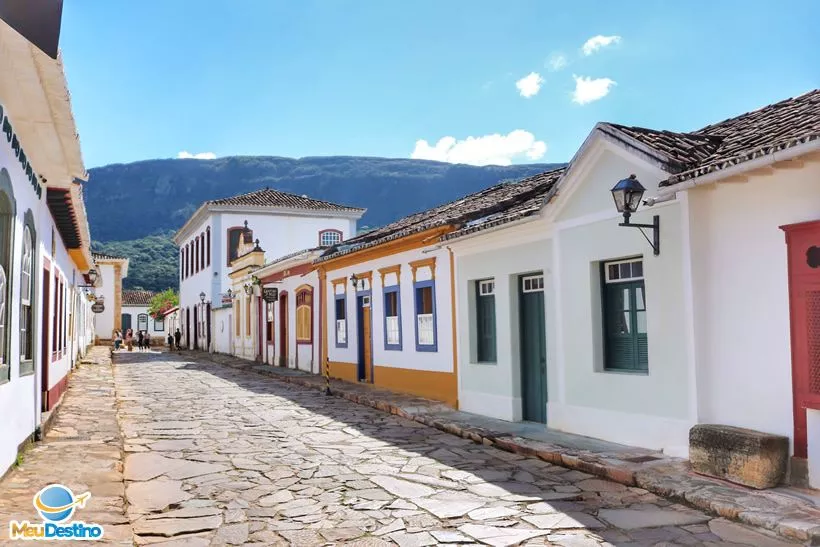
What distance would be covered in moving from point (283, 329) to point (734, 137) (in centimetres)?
1834

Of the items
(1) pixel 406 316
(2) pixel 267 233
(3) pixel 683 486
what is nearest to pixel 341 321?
(1) pixel 406 316

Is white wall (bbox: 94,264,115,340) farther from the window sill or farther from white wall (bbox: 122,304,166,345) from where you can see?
the window sill

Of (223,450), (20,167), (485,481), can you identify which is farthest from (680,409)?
(20,167)

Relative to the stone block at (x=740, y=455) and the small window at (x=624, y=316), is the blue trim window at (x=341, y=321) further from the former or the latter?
the stone block at (x=740, y=455)

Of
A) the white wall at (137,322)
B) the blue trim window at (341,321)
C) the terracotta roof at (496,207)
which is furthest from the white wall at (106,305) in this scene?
the terracotta roof at (496,207)

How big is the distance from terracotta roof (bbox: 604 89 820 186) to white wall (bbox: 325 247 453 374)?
528cm

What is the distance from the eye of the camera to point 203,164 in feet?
458

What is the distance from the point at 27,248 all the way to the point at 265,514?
475 cm

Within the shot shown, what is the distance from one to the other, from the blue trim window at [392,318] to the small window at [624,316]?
6.45m

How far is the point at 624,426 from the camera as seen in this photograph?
8.83 meters

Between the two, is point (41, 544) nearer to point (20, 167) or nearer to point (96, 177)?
point (20, 167)

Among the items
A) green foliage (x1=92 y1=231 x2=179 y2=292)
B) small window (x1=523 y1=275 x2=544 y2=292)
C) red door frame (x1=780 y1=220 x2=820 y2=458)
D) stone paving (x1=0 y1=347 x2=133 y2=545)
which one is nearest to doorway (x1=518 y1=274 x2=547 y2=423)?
small window (x1=523 y1=275 x2=544 y2=292)

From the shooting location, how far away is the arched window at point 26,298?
27.7 ft

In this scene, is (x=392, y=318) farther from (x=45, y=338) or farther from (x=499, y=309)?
(x=45, y=338)
